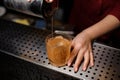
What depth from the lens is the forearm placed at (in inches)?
39.4

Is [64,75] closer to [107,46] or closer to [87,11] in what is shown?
[107,46]

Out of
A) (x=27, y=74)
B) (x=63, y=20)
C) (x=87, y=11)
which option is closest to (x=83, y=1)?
(x=87, y=11)

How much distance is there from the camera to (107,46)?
36.8 inches

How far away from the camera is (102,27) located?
1.05 m

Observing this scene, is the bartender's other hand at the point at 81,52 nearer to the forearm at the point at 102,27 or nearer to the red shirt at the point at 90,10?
the forearm at the point at 102,27

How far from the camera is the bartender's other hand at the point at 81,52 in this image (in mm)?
845

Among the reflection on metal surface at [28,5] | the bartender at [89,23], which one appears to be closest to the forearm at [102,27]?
the bartender at [89,23]

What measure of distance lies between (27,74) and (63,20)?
0.84m

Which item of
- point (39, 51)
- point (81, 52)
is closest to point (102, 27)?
point (81, 52)

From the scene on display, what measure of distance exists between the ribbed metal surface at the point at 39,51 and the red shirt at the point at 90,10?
12.5 inches

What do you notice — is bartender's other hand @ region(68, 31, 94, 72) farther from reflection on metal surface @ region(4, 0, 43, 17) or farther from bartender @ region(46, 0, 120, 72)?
reflection on metal surface @ region(4, 0, 43, 17)

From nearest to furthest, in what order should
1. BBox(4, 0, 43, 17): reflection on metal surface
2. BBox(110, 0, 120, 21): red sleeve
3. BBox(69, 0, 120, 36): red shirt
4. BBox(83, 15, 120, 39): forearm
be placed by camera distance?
BBox(4, 0, 43, 17): reflection on metal surface → BBox(83, 15, 120, 39): forearm → BBox(110, 0, 120, 21): red sleeve → BBox(69, 0, 120, 36): red shirt

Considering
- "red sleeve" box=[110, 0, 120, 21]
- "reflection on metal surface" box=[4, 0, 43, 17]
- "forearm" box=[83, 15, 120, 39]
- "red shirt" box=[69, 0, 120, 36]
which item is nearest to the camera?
"reflection on metal surface" box=[4, 0, 43, 17]

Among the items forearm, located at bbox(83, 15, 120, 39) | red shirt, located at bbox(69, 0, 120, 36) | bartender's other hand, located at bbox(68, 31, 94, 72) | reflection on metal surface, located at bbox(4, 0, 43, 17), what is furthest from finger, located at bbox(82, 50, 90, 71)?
red shirt, located at bbox(69, 0, 120, 36)
